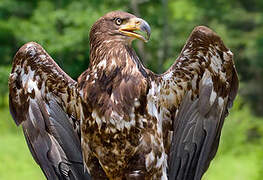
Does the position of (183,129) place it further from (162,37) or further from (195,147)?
(162,37)

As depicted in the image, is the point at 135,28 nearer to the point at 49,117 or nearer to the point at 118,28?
the point at 118,28

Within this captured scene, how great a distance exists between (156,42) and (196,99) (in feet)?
60.5

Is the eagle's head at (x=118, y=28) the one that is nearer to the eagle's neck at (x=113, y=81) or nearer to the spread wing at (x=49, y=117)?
the eagle's neck at (x=113, y=81)

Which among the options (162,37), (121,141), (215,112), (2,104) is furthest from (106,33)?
(2,104)

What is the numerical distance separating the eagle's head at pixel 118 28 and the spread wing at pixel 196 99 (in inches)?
20.5

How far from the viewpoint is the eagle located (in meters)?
4.80

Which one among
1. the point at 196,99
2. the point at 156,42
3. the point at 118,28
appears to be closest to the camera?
the point at 118,28

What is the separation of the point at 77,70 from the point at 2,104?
7261 mm

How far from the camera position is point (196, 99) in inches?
210

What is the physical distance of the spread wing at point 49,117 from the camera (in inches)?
207

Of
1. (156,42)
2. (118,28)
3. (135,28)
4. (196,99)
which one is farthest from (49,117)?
(156,42)

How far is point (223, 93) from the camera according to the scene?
524cm

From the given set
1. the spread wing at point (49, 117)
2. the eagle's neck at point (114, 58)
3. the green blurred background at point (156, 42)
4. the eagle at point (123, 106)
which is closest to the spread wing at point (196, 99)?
the eagle at point (123, 106)

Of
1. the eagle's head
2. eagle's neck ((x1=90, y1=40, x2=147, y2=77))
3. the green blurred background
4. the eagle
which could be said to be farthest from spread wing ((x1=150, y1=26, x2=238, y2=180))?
the green blurred background
